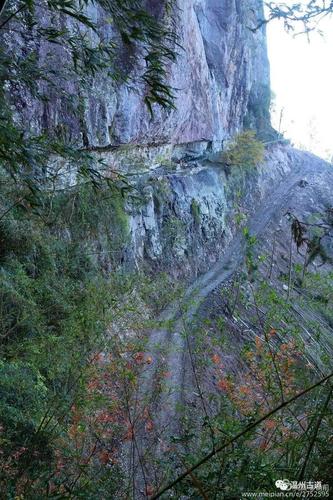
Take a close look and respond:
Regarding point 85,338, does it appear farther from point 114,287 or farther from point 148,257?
point 148,257

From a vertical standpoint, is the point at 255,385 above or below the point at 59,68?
below

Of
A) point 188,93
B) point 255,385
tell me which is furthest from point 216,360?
point 188,93

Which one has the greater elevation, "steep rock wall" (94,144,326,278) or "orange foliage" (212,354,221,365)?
"steep rock wall" (94,144,326,278)

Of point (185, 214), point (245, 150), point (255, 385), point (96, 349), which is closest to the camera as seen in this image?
point (96, 349)

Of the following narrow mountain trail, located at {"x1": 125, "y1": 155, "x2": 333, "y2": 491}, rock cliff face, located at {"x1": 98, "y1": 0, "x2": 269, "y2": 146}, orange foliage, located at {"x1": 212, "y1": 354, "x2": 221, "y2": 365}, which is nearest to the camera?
narrow mountain trail, located at {"x1": 125, "y1": 155, "x2": 333, "y2": 491}

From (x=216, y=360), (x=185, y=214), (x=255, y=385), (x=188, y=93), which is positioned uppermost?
(x=188, y=93)

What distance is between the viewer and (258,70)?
34531 millimetres

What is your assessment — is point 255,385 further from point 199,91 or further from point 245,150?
point 245,150

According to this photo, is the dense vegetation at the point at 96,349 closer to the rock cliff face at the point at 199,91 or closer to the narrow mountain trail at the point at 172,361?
the narrow mountain trail at the point at 172,361

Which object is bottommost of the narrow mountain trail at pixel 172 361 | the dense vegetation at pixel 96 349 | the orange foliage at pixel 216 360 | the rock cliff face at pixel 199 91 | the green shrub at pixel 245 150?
the orange foliage at pixel 216 360

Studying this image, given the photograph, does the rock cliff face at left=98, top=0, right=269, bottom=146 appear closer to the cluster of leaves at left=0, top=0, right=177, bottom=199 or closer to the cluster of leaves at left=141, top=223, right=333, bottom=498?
the cluster of leaves at left=0, top=0, right=177, bottom=199

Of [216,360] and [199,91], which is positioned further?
[199,91]

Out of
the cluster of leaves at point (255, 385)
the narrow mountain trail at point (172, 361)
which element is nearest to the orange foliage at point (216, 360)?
the cluster of leaves at point (255, 385)

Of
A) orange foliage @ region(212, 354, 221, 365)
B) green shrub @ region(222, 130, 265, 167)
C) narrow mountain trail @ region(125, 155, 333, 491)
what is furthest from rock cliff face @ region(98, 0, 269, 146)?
orange foliage @ region(212, 354, 221, 365)
